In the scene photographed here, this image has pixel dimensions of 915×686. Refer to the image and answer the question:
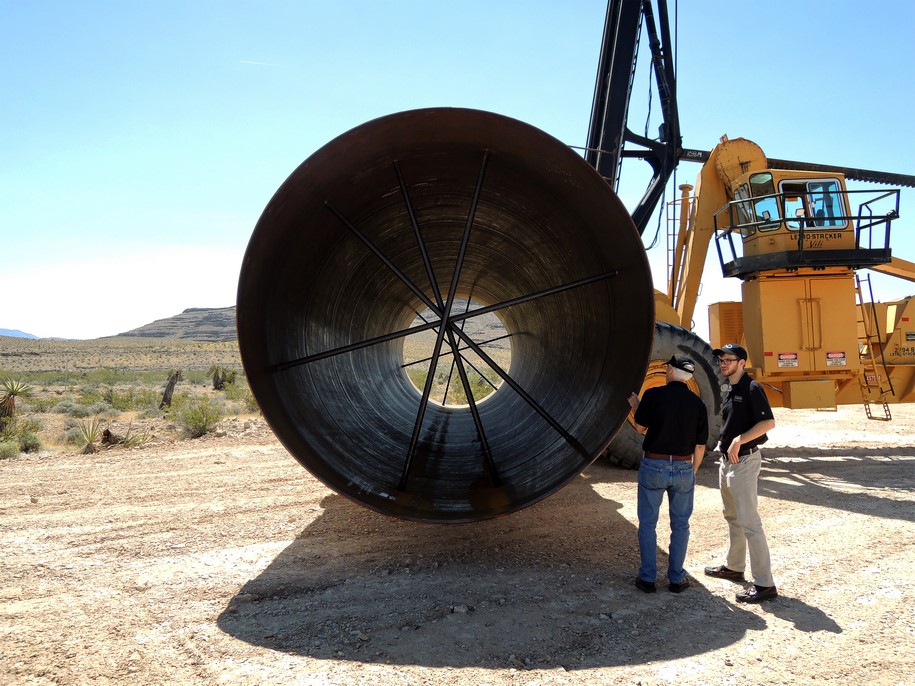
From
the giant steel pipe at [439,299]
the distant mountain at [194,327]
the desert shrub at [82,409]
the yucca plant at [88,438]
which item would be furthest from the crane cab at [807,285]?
the distant mountain at [194,327]

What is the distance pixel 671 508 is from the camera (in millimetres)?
4332

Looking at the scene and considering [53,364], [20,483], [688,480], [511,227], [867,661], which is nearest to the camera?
[867,661]

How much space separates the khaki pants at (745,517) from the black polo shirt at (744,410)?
0.40ft

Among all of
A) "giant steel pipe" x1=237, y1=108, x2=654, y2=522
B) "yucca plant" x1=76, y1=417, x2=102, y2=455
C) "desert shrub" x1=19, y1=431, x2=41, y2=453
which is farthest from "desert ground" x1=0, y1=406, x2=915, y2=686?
"desert shrub" x1=19, y1=431, x2=41, y2=453

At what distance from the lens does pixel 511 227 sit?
Result: 6320 millimetres

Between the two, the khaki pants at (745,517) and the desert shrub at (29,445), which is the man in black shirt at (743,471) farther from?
the desert shrub at (29,445)

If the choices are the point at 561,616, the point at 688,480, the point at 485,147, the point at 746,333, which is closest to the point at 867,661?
the point at 688,480

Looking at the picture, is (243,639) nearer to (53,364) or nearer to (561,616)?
(561,616)

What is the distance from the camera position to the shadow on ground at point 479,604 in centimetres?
348

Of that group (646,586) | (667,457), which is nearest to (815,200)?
(667,457)

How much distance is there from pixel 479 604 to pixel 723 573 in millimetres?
1862

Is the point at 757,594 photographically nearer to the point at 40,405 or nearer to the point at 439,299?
the point at 439,299

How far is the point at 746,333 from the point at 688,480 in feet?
16.2

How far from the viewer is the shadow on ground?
3.48 metres
